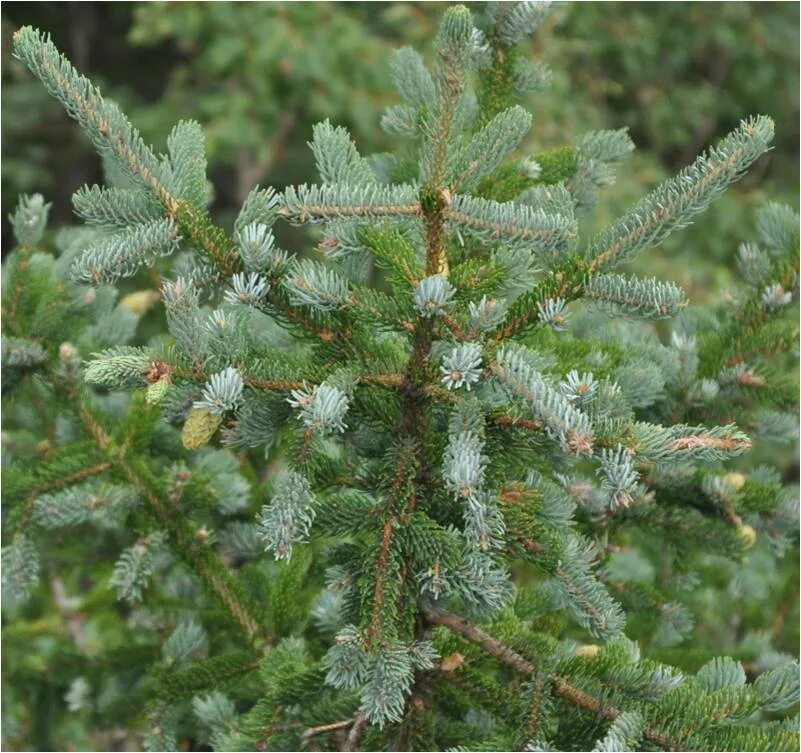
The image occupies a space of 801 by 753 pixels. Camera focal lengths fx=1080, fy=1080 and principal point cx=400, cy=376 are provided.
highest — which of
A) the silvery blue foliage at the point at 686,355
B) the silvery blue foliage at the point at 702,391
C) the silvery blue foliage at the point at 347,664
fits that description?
the silvery blue foliage at the point at 686,355

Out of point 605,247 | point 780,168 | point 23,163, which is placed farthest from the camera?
point 780,168

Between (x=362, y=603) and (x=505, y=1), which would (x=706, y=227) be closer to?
(x=505, y=1)

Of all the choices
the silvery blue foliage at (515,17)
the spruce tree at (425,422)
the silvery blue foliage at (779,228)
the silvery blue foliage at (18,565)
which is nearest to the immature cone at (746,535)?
the spruce tree at (425,422)

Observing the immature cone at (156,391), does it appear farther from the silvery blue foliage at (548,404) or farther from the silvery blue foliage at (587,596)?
the silvery blue foliage at (587,596)

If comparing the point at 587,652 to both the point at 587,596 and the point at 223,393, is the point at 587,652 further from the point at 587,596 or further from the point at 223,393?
the point at 223,393

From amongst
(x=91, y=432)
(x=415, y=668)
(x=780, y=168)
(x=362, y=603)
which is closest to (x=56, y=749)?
(x=91, y=432)

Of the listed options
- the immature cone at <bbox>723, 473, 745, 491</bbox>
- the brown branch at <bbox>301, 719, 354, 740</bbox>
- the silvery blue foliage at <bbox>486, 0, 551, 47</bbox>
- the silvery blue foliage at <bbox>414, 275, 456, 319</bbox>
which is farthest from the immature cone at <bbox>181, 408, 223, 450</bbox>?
the immature cone at <bbox>723, 473, 745, 491</bbox>

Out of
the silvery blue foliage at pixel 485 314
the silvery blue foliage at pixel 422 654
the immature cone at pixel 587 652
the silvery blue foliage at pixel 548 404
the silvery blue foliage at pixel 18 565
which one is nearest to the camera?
the silvery blue foliage at pixel 548 404
